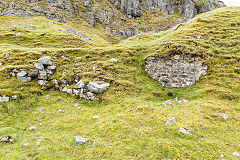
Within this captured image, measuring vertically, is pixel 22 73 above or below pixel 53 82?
above

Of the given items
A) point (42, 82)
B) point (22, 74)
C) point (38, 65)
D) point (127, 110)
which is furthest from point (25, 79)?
point (127, 110)

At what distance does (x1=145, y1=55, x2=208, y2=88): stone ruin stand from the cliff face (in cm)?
6021

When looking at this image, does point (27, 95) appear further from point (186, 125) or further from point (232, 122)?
point (232, 122)

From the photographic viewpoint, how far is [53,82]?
15.1 meters

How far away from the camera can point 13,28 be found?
3466 cm

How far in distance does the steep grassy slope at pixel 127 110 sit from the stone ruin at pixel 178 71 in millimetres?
907

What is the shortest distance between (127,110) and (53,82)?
10.5 meters

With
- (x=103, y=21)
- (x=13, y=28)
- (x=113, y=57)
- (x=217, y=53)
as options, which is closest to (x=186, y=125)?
(x=113, y=57)

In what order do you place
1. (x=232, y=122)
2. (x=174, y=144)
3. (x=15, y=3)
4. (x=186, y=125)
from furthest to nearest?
1. (x=15, y=3)
2. (x=232, y=122)
3. (x=186, y=125)
4. (x=174, y=144)

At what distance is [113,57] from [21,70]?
41.3 feet

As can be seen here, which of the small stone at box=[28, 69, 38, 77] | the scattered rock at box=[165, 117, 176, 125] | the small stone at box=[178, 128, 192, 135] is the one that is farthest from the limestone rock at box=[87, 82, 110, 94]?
the small stone at box=[178, 128, 192, 135]

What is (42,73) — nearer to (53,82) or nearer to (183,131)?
(53,82)

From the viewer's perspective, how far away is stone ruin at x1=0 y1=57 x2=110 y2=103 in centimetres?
1368

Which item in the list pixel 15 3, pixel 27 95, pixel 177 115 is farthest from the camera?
pixel 15 3
